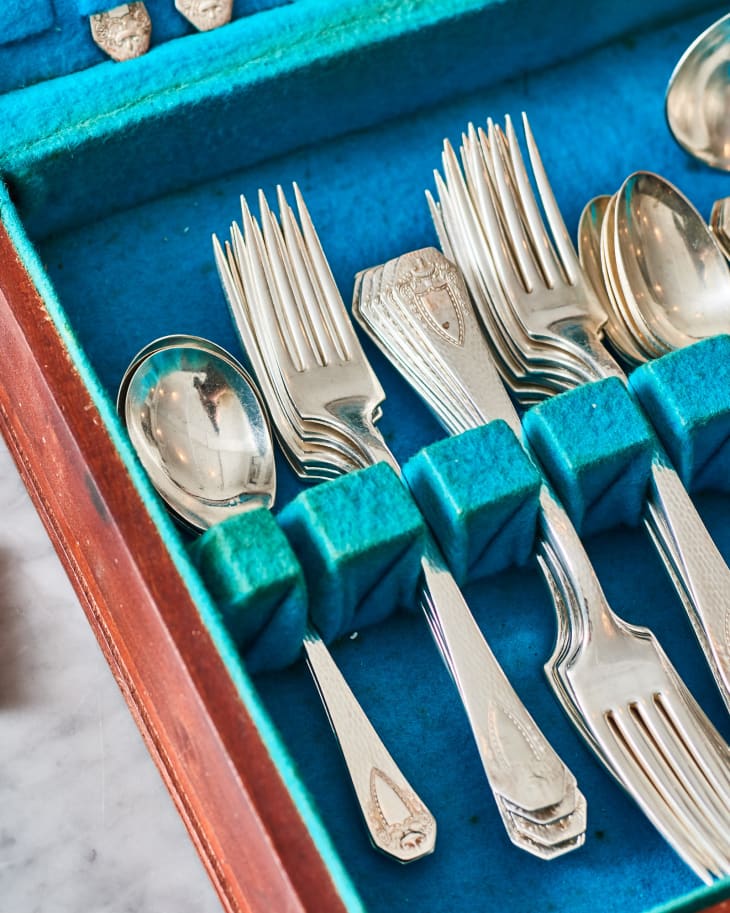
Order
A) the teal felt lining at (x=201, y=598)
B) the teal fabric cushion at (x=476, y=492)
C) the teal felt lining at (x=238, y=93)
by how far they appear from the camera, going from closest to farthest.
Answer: the teal felt lining at (x=201, y=598)
the teal fabric cushion at (x=476, y=492)
the teal felt lining at (x=238, y=93)

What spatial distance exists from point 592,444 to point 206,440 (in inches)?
8.5

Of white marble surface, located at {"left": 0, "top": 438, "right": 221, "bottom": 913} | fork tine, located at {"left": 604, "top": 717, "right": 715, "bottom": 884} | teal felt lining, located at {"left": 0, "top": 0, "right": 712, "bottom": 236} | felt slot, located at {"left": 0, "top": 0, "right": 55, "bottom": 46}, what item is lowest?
fork tine, located at {"left": 604, "top": 717, "right": 715, "bottom": 884}

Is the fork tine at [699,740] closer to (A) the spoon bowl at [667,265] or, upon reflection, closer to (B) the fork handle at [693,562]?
(B) the fork handle at [693,562]

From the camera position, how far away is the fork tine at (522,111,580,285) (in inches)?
29.0

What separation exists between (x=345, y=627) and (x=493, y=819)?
0.12 meters

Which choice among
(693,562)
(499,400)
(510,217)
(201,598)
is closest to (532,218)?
(510,217)

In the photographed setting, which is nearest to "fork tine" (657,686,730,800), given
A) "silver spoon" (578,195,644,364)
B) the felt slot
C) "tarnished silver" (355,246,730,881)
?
"tarnished silver" (355,246,730,881)

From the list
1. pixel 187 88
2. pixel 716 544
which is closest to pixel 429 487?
pixel 716 544

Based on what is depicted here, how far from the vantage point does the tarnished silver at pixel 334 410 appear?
1.86ft

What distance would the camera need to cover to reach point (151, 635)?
21.6 inches

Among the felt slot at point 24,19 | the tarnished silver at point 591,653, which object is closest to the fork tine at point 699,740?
the tarnished silver at point 591,653

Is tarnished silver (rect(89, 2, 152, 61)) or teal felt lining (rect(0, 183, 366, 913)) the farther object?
tarnished silver (rect(89, 2, 152, 61))

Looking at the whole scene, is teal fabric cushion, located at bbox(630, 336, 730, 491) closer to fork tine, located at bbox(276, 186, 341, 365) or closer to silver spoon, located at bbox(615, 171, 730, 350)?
silver spoon, located at bbox(615, 171, 730, 350)

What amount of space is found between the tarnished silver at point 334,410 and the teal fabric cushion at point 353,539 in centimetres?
3
